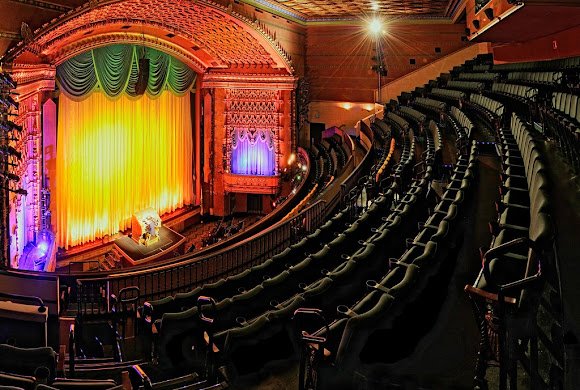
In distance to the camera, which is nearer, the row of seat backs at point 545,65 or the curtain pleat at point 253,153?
the row of seat backs at point 545,65

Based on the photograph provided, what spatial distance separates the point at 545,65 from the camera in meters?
7.23

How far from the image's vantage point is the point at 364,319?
2170 mm

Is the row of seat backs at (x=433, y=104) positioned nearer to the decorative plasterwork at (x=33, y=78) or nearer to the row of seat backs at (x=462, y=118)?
the row of seat backs at (x=462, y=118)

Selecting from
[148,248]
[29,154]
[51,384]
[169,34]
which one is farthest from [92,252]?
[51,384]

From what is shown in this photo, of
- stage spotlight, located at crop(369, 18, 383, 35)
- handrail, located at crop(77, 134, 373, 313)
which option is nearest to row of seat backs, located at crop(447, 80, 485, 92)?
stage spotlight, located at crop(369, 18, 383, 35)

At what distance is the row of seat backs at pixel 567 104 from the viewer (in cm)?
381

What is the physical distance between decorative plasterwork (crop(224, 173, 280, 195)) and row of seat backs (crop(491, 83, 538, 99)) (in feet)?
19.7

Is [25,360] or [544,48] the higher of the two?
[544,48]

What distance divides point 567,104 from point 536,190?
6.89ft

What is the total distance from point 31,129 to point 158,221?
3.42m

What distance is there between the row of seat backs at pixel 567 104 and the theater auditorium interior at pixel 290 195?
0.11 feet

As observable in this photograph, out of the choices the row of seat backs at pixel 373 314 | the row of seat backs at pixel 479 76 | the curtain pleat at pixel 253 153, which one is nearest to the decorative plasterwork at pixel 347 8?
the row of seat backs at pixel 479 76

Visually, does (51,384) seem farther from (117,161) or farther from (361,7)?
(361,7)

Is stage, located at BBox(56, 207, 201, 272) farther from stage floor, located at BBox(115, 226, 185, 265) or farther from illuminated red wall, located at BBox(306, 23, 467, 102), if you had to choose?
illuminated red wall, located at BBox(306, 23, 467, 102)
